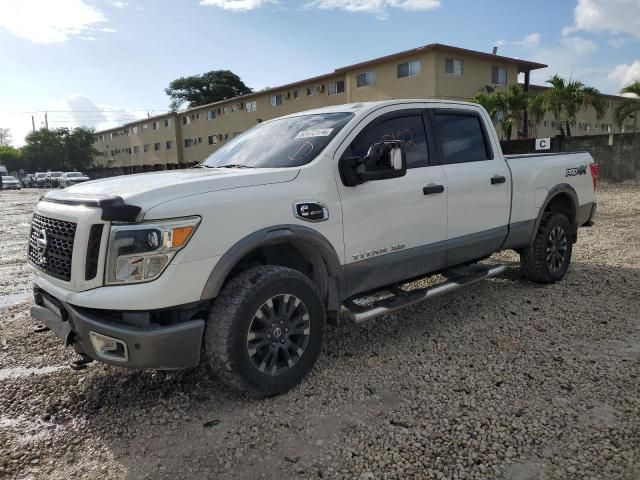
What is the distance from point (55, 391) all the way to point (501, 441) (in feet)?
9.78

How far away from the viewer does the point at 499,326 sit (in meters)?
4.57

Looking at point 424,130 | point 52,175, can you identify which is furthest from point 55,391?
point 52,175

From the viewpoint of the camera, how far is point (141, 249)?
2799 millimetres

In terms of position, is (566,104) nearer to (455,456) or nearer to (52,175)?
(455,456)

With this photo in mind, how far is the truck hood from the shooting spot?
2.90 metres

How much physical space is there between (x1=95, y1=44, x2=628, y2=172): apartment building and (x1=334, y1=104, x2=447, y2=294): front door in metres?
19.6

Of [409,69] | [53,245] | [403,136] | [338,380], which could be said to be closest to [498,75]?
[409,69]

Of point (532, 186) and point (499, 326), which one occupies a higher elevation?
point (532, 186)

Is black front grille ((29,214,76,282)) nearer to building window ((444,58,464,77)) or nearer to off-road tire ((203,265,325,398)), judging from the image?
off-road tire ((203,265,325,398))

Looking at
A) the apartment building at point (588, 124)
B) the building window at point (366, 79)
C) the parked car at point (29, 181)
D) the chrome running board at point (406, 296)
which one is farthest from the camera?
the parked car at point (29, 181)

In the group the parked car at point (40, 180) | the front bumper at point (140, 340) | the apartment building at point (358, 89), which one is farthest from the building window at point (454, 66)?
the parked car at point (40, 180)

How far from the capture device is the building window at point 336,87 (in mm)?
32750

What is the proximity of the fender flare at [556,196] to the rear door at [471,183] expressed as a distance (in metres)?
0.62

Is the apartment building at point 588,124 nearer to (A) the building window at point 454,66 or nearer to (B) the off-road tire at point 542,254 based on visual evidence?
(A) the building window at point 454,66
